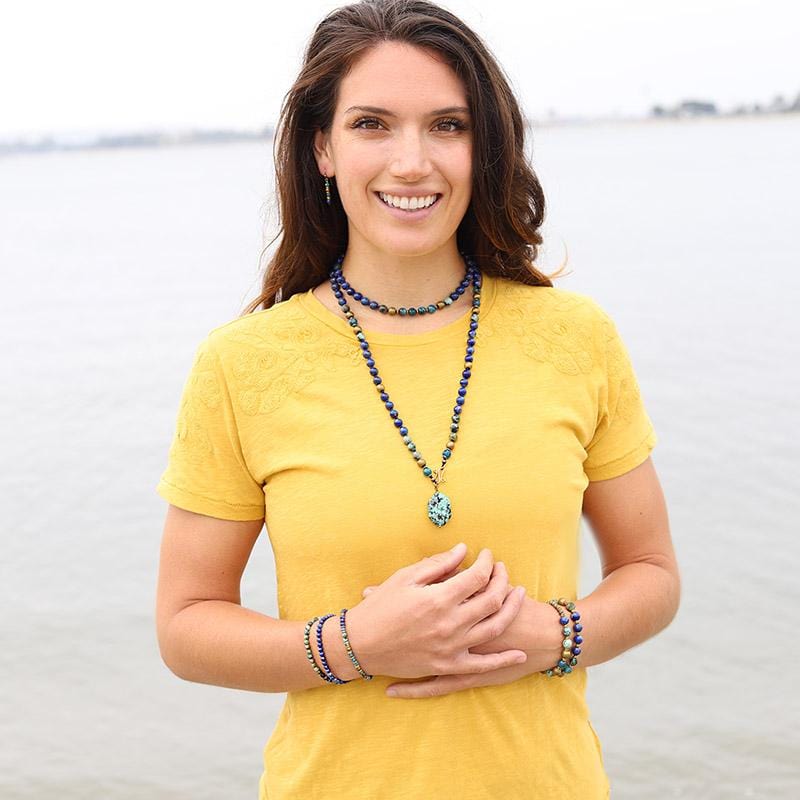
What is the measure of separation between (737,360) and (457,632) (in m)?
8.23

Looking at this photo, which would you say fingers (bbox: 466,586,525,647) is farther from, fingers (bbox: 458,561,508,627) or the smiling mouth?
the smiling mouth

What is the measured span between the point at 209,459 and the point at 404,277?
0.44 metres

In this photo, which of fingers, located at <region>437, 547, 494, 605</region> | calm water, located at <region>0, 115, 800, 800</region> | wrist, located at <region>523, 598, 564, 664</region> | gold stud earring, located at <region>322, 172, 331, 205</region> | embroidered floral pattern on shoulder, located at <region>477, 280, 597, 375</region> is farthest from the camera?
calm water, located at <region>0, 115, 800, 800</region>

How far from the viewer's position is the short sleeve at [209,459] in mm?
1838

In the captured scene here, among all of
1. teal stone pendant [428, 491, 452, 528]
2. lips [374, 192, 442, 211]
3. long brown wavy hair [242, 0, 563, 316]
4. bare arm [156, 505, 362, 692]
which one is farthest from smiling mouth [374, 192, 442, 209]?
bare arm [156, 505, 362, 692]

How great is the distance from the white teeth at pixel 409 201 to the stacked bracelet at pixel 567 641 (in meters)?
0.66

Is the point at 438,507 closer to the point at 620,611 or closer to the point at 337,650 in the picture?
the point at 337,650

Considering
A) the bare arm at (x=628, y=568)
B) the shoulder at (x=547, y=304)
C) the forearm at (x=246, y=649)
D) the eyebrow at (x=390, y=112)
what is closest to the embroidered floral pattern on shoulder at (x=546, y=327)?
the shoulder at (x=547, y=304)

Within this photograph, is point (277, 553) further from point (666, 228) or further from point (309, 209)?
point (666, 228)

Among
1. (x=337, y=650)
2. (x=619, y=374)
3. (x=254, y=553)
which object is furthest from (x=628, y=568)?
(x=254, y=553)

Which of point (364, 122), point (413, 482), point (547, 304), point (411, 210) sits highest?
point (364, 122)

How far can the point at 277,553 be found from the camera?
1.85 meters

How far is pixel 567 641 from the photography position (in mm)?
1828

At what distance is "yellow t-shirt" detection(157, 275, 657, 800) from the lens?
5.88ft
